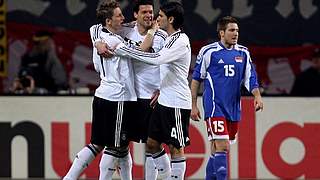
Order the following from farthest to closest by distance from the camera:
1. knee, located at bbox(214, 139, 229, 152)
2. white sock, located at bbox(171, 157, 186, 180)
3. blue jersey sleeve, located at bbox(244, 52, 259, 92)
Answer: blue jersey sleeve, located at bbox(244, 52, 259, 92) → knee, located at bbox(214, 139, 229, 152) → white sock, located at bbox(171, 157, 186, 180)

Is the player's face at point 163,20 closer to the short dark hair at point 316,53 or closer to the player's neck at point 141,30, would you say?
the player's neck at point 141,30

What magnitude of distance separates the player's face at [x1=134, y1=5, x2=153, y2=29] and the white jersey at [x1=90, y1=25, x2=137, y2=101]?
30cm

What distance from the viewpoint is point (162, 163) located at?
39.2 feet

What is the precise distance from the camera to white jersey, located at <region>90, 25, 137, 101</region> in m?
11.8

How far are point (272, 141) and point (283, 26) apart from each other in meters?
1.98

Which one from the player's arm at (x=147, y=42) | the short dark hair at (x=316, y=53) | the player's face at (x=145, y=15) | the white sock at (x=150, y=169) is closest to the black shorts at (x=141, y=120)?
the white sock at (x=150, y=169)

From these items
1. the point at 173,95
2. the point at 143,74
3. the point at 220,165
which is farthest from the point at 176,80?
the point at 220,165

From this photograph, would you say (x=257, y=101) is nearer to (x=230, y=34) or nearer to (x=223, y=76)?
(x=223, y=76)

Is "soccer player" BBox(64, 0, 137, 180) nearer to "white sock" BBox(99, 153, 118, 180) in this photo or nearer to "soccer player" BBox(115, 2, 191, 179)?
"white sock" BBox(99, 153, 118, 180)

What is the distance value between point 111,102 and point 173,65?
75cm

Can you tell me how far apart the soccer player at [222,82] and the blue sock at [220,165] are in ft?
0.03

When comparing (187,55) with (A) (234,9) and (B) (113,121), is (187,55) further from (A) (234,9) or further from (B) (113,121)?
(A) (234,9)

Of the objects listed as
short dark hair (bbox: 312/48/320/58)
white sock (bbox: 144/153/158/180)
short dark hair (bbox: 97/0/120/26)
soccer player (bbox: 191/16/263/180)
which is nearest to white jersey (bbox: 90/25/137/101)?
short dark hair (bbox: 97/0/120/26)

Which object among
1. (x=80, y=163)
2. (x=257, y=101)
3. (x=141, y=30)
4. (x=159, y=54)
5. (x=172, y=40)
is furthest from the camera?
(x=257, y=101)
